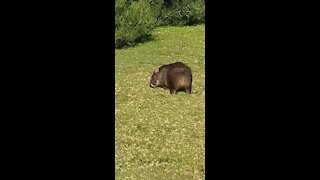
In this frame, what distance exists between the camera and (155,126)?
7.02 m

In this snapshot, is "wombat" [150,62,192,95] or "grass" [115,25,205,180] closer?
"grass" [115,25,205,180]

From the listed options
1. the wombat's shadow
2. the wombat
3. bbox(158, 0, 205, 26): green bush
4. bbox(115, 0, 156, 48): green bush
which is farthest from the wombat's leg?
bbox(158, 0, 205, 26): green bush

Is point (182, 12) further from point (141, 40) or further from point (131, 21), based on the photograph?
point (131, 21)

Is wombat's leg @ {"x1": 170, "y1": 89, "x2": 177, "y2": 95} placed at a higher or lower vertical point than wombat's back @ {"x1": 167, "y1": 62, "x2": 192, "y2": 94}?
lower

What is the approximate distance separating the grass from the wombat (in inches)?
4.0

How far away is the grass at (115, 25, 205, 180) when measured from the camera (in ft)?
17.4

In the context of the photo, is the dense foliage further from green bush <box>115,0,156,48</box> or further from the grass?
A: the grass

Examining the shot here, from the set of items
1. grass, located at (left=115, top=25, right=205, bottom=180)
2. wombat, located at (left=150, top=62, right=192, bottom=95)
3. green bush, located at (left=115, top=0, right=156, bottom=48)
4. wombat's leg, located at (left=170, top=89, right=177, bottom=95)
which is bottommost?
grass, located at (left=115, top=25, right=205, bottom=180)

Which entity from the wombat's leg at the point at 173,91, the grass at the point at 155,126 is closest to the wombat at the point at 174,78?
the wombat's leg at the point at 173,91

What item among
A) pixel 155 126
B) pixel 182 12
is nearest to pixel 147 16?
pixel 182 12

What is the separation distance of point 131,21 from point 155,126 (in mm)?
7723

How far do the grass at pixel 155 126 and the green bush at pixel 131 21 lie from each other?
1.46 meters
